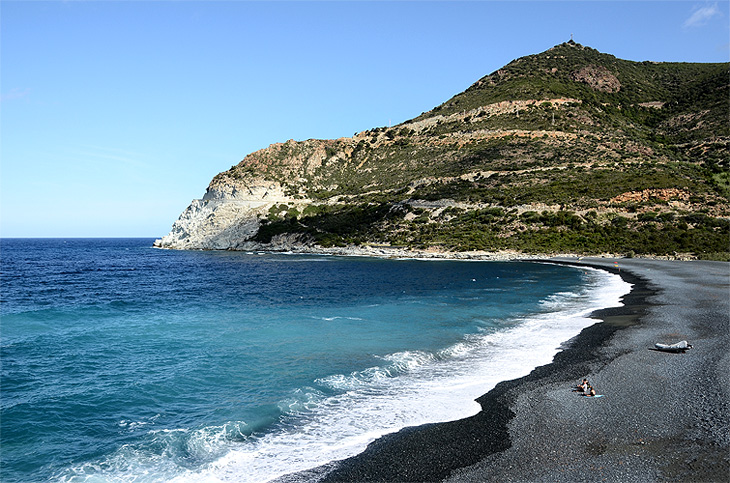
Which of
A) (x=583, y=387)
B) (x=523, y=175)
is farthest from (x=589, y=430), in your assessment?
(x=523, y=175)

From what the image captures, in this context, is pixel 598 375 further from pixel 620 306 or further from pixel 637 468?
pixel 620 306

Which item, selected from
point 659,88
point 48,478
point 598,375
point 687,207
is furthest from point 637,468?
point 659,88

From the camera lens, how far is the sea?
28.4ft

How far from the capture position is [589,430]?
8.51 m

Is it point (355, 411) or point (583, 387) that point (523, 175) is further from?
point (355, 411)

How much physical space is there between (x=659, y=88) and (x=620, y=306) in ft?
395

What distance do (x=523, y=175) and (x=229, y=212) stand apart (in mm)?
63483

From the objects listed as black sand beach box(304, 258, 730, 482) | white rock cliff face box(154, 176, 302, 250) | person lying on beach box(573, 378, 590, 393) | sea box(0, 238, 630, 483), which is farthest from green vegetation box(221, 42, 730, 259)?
person lying on beach box(573, 378, 590, 393)

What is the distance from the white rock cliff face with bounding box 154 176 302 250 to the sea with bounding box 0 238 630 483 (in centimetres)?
6535

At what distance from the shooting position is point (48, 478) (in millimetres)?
7867

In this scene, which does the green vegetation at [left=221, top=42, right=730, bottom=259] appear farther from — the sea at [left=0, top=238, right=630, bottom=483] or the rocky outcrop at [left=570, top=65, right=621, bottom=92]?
the sea at [left=0, top=238, right=630, bottom=483]

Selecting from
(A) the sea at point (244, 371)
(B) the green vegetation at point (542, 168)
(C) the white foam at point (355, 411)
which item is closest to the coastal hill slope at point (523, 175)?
(B) the green vegetation at point (542, 168)

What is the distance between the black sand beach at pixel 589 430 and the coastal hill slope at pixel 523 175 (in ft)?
155

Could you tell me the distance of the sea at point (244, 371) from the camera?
28.4 ft
